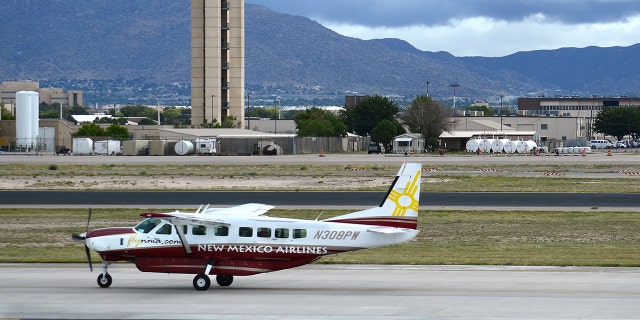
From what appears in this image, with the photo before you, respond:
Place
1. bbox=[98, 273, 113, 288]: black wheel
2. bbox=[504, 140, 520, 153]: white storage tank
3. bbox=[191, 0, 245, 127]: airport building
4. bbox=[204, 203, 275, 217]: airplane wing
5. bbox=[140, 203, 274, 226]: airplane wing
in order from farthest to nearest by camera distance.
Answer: bbox=[191, 0, 245, 127]: airport building
bbox=[504, 140, 520, 153]: white storage tank
bbox=[204, 203, 275, 217]: airplane wing
bbox=[98, 273, 113, 288]: black wheel
bbox=[140, 203, 274, 226]: airplane wing

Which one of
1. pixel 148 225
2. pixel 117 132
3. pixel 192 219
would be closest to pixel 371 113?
pixel 117 132

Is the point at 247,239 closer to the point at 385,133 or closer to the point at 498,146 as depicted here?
the point at 498,146

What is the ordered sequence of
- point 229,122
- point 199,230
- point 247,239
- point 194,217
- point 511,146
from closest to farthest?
point 194,217 < point 247,239 < point 199,230 < point 511,146 < point 229,122

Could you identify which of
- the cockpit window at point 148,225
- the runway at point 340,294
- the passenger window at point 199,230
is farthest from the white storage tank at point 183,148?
the passenger window at point 199,230

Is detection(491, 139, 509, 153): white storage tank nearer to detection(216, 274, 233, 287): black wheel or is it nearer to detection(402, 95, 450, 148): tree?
detection(402, 95, 450, 148): tree

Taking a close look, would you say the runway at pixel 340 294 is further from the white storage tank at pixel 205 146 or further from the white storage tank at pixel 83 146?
the white storage tank at pixel 83 146

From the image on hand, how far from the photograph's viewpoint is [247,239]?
29.8 metres

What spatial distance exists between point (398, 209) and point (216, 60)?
142807 millimetres

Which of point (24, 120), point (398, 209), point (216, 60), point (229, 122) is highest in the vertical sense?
point (216, 60)

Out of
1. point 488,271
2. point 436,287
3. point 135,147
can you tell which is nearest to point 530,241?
point 488,271

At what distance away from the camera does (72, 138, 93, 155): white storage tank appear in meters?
135

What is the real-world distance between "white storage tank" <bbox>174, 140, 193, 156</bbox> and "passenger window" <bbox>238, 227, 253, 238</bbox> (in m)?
105

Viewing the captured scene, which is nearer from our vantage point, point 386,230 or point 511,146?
point 386,230

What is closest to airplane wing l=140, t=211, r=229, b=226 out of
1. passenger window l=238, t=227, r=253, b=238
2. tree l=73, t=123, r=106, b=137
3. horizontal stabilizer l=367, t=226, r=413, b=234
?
passenger window l=238, t=227, r=253, b=238
